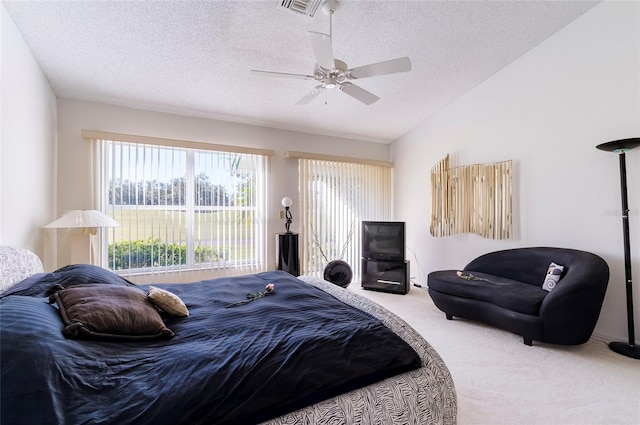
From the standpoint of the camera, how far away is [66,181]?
3330 mm

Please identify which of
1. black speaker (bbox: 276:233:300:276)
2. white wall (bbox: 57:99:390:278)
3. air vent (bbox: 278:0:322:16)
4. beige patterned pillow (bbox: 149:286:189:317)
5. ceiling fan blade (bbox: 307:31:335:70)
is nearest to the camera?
beige patterned pillow (bbox: 149:286:189:317)

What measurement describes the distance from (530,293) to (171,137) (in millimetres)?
4412

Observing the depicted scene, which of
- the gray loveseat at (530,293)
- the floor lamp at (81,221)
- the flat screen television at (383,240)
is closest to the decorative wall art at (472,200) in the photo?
the gray loveseat at (530,293)

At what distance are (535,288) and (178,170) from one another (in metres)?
4.32

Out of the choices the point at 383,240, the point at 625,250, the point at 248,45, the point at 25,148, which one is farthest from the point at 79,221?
the point at 625,250

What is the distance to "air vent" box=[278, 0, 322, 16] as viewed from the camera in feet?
7.20

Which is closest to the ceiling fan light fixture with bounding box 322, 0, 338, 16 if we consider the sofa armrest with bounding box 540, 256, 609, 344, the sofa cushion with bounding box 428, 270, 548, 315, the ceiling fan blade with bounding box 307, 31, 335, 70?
the ceiling fan blade with bounding box 307, 31, 335, 70

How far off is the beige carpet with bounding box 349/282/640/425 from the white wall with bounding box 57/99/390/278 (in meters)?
2.79

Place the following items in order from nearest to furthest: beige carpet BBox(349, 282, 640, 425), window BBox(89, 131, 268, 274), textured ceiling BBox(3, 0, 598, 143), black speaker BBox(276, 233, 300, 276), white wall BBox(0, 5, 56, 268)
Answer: beige carpet BBox(349, 282, 640, 425), white wall BBox(0, 5, 56, 268), textured ceiling BBox(3, 0, 598, 143), window BBox(89, 131, 268, 274), black speaker BBox(276, 233, 300, 276)

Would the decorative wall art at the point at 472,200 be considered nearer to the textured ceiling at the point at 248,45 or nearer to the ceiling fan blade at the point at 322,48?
the textured ceiling at the point at 248,45

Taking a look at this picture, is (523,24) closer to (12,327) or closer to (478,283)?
(478,283)

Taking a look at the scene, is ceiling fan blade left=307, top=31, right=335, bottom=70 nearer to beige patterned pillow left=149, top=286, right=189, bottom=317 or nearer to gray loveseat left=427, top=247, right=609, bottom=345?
beige patterned pillow left=149, top=286, right=189, bottom=317

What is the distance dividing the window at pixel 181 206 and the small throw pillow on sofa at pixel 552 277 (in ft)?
11.2

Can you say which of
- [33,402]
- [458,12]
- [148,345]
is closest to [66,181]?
[148,345]
